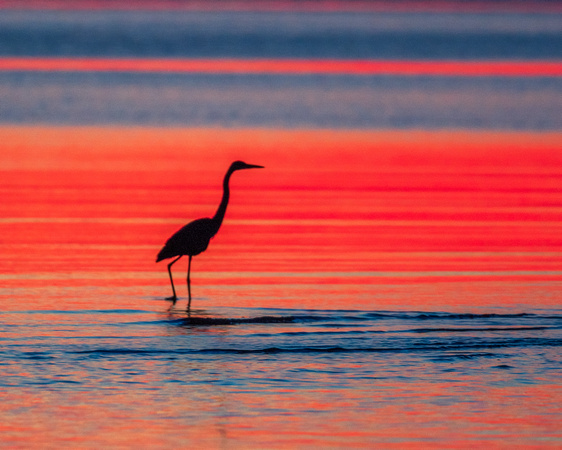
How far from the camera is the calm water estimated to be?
9930 millimetres

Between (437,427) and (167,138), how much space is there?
24.4 m

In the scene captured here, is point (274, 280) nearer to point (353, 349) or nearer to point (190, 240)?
point (190, 240)

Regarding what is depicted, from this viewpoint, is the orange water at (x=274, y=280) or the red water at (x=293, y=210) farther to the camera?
the red water at (x=293, y=210)

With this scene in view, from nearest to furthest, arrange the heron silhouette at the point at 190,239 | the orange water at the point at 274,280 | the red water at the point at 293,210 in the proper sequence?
the orange water at the point at 274,280 < the heron silhouette at the point at 190,239 < the red water at the point at 293,210

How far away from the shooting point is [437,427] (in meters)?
9.68

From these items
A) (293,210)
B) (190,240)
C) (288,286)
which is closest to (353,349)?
(288,286)

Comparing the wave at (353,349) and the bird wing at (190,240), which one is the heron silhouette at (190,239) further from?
the wave at (353,349)

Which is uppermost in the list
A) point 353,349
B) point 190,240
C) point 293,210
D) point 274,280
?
point 293,210

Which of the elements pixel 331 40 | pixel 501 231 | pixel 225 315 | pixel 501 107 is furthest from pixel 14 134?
pixel 331 40

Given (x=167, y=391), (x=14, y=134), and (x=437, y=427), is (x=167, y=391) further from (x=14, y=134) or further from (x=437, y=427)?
(x=14, y=134)

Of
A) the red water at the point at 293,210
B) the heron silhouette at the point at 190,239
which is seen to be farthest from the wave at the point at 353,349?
the heron silhouette at the point at 190,239

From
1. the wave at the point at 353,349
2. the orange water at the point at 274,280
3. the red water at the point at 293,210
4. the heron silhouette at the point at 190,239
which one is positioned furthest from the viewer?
the red water at the point at 293,210

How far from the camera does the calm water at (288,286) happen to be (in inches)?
391

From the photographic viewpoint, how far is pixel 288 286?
14.8 m
